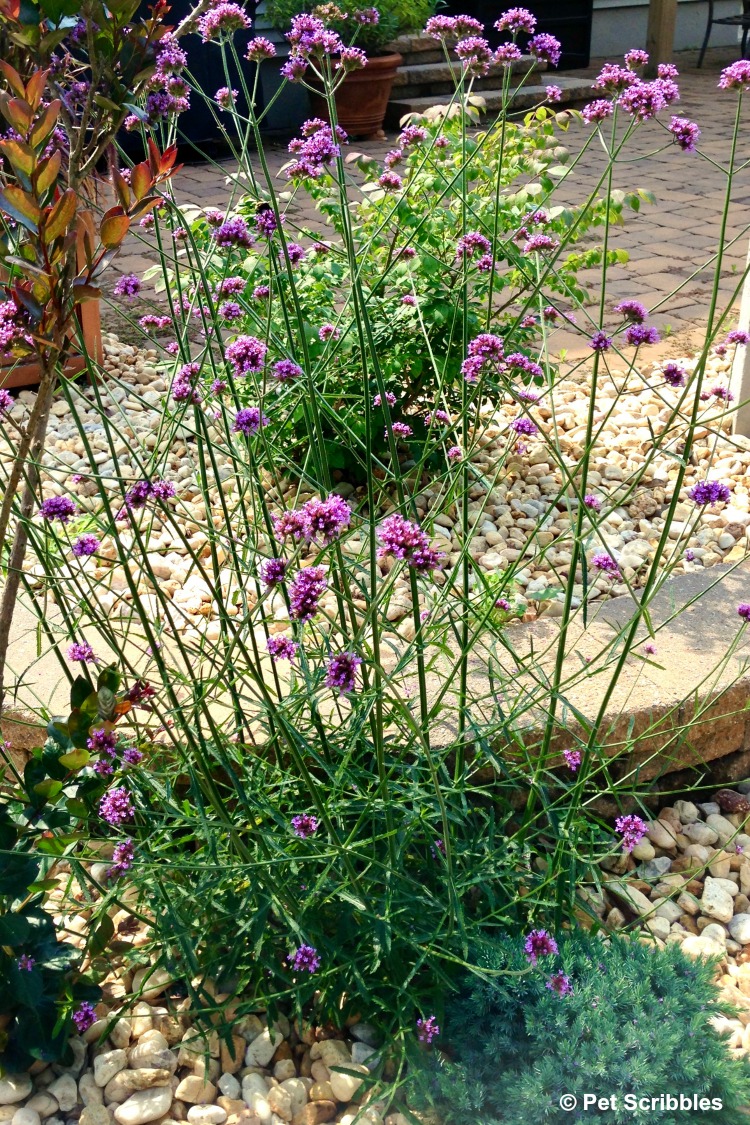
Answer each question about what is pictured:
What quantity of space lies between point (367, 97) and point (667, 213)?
2.69 metres

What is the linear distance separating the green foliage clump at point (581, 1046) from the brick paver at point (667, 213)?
9.96 ft

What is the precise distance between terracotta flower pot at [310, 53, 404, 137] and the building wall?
4.37 metres

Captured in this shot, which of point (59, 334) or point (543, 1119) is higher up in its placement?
point (59, 334)

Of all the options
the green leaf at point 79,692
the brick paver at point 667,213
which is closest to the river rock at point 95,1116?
the green leaf at point 79,692

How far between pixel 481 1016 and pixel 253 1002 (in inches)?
14.2

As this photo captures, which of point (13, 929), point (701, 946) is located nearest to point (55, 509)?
point (13, 929)

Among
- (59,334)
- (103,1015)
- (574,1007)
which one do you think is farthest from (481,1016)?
(59,334)

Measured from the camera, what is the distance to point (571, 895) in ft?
6.46

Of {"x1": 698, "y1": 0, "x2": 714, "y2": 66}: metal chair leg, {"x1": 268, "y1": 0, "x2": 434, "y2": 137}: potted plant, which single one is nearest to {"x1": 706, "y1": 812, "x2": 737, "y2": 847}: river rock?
{"x1": 268, "y1": 0, "x2": 434, "y2": 137}: potted plant

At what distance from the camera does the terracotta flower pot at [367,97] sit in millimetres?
8273

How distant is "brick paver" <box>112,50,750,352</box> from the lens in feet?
17.9

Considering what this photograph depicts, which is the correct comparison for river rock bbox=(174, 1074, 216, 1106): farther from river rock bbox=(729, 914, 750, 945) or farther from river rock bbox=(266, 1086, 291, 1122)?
river rock bbox=(729, 914, 750, 945)

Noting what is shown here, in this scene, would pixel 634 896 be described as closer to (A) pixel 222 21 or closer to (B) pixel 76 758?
(B) pixel 76 758

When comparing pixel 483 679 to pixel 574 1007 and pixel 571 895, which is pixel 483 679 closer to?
pixel 571 895
